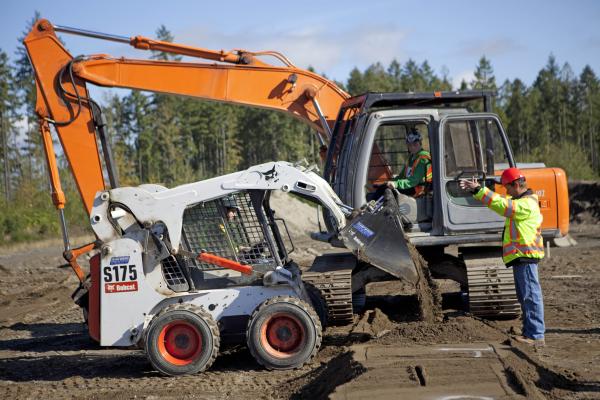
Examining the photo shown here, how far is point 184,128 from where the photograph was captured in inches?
2482

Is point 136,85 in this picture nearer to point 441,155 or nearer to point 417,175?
point 417,175

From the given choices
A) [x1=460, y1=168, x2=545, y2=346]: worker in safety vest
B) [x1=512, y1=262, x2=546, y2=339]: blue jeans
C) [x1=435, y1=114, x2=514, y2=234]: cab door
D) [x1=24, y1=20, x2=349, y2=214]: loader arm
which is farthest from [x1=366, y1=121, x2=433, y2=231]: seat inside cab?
[x1=512, y1=262, x2=546, y2=339]: blue jeans

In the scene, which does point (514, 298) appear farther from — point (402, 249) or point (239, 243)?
point (239, 243)

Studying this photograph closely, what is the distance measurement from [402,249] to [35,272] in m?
13.9

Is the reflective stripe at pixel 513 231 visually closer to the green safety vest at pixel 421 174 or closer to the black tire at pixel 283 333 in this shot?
the green safety vest at pixel 421 174

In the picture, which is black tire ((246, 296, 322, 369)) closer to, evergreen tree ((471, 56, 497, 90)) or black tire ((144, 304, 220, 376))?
black tire ((144, 304, 220, 376))

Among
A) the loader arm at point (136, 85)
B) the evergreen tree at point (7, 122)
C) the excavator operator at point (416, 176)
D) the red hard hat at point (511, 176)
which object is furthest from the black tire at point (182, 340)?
the evergreen tree at point (7, 122)

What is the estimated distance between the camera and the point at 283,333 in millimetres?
7758

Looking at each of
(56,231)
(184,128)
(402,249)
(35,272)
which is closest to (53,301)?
(35,272)

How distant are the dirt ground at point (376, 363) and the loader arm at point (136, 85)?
6.92ft

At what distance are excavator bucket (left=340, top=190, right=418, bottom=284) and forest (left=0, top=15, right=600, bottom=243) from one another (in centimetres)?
2328

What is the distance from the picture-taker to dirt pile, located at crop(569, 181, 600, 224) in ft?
94.7

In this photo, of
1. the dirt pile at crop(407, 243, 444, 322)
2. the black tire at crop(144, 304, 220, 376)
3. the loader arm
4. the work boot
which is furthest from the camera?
the loader arm

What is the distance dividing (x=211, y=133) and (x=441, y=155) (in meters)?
58.6
